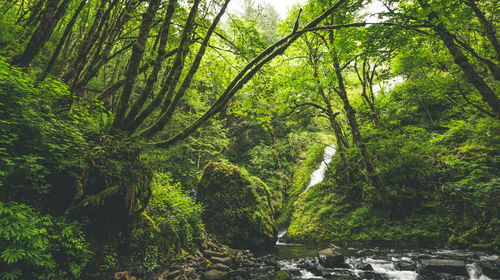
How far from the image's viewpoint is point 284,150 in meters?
18.9

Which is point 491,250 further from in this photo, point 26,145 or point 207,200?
point 26,145

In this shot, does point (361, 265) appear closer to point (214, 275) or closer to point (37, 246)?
point (214, 275)

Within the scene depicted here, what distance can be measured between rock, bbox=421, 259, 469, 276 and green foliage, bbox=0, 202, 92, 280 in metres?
7.19

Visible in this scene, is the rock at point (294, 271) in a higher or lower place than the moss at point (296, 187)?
lower

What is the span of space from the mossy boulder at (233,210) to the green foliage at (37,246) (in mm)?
5734

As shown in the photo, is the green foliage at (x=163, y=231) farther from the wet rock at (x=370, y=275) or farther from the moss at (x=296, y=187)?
the moss at (x=296, y=187)

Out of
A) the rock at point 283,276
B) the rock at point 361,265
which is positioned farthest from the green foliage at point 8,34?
the rock at point 361,265

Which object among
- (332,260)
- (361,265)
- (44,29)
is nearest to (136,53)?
(44,29)

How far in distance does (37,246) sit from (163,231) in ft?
11.1

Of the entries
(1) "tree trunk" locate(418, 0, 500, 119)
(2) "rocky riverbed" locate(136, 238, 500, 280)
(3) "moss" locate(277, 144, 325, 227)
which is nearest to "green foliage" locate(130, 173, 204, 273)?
(2) "rocky riverbed" locate(136, 238, 500, 280)

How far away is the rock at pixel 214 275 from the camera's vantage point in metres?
5.12

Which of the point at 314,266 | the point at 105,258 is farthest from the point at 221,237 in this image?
the point at 105,258

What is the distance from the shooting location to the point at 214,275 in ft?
17.1

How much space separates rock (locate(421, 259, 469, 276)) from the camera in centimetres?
465
